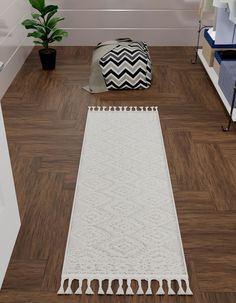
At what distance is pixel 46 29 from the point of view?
429 centimetres

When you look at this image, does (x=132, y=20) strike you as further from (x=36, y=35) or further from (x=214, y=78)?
(x=214, y=78)

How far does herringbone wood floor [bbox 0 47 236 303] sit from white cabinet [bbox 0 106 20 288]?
94mm

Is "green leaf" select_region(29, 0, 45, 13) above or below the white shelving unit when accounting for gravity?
above

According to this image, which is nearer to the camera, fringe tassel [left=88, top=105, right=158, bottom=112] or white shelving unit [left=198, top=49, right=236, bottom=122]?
white shelving unit [left=198, top=49, right=236, bottom=122]

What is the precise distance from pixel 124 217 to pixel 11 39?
106 inches

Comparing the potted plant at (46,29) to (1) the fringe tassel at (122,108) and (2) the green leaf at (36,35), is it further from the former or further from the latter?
(1) the fringe tassel at (122,108)

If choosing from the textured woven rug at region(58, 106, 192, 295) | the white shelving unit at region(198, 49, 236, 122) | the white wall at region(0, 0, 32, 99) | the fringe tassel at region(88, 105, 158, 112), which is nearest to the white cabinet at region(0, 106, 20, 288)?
the textured woven rug at region(58, 106, 192, 295)

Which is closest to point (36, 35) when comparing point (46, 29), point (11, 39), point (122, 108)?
point (46, 29)

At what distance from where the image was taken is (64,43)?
5.30 m

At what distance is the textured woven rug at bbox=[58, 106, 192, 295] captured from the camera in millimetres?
1938

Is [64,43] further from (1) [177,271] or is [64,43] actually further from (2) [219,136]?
(1) [177,271]

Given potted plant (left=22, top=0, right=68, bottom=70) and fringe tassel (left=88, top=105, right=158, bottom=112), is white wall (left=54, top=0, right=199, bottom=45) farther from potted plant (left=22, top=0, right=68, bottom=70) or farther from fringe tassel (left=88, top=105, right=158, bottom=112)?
fringe tassel (left=88, top=105, right=158, bottom=112)

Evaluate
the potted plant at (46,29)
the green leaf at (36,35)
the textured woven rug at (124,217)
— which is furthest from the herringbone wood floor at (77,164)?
the green leaf at (36,35)

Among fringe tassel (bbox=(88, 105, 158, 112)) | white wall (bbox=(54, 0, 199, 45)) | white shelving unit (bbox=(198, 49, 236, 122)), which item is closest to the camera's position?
white shelving unit (bbox=(198, 49, 236, 122))
